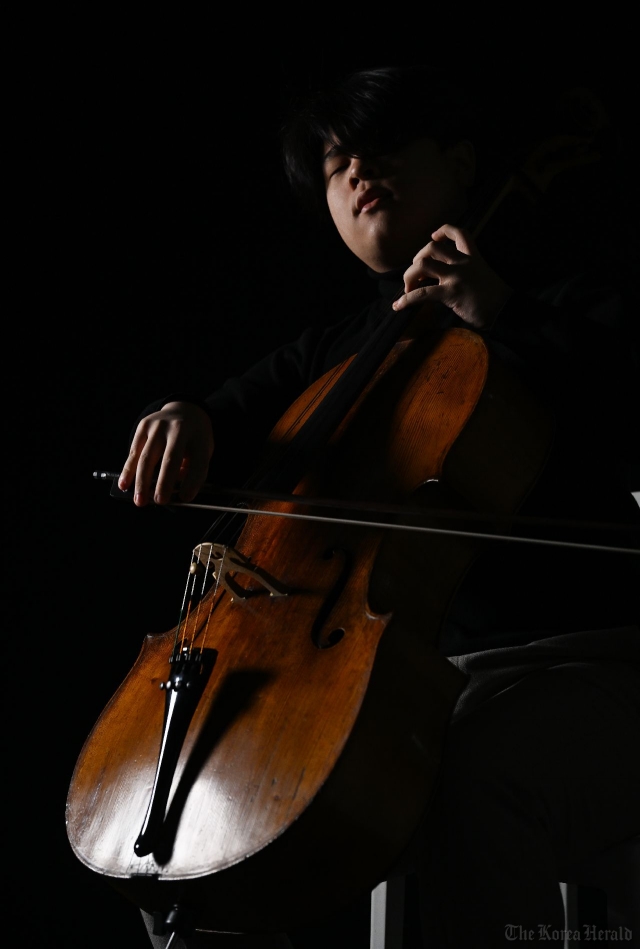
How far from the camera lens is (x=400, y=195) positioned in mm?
1101

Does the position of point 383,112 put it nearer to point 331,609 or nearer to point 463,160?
point 463,160

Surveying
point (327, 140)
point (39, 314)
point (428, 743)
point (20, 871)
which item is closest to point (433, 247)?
point (327, 140)

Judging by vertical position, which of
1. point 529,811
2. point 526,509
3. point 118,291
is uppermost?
point 118,291

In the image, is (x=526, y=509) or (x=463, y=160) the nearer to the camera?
(x=526, y=509)

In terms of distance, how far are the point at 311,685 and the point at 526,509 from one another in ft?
1.27

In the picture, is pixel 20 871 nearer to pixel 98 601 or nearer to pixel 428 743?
pixel 98 601

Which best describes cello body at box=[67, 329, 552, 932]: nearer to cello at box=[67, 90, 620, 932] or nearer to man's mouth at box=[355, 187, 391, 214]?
cello at box=[67, 90, 620, 932]

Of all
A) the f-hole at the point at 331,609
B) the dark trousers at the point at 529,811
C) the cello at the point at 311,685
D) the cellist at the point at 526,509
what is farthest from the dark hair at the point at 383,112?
the dark trousers at the point at 529,811

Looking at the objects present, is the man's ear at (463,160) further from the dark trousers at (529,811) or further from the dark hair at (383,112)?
the dark trousers at (529,811)

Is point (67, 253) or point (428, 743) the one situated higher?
point (67, 253)

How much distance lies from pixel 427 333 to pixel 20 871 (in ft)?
3.87

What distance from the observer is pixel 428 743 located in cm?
65

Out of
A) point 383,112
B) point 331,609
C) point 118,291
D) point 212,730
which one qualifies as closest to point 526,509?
point 331,609

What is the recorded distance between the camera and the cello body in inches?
23.1
